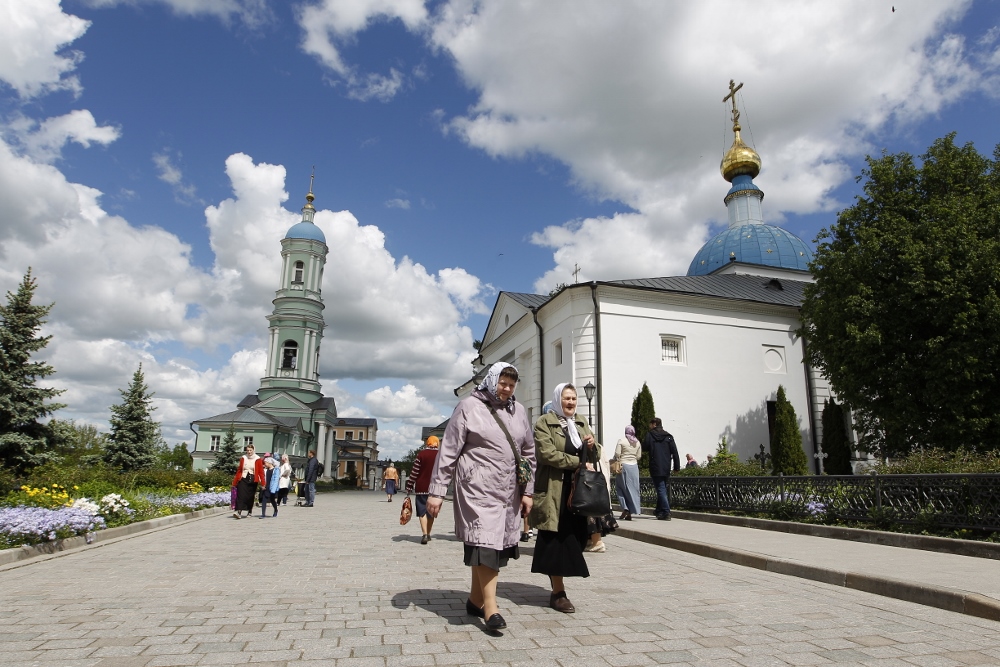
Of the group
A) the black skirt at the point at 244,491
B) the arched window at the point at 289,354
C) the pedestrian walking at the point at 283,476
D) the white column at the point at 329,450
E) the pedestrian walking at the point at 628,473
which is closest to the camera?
the pedestrian walking at the point at 628,473

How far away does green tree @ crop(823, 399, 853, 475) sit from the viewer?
24.6 m

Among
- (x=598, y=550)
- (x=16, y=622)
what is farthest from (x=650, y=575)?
(x=16, y=622)

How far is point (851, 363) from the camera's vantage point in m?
19.3

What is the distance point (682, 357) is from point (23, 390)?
22.7 metres

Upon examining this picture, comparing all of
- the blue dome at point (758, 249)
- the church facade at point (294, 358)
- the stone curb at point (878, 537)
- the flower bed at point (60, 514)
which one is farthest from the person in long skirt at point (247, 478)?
the church facade at point (294, 358)

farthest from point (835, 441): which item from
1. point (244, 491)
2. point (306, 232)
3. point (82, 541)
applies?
point (306, 232)

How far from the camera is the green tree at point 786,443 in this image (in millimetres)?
23328

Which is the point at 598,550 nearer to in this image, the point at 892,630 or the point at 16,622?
the point at 892,630

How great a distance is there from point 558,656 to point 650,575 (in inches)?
126

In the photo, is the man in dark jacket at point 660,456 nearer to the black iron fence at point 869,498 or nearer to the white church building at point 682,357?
the black iron fence at point 869,498

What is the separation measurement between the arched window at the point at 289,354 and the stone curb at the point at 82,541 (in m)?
45.2

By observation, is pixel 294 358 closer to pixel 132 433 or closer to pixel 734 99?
pixel 132 433

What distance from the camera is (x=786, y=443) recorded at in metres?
23.7

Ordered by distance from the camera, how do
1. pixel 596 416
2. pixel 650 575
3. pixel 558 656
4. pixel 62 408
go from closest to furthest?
pixel 558 656, pixel 650 575, pixel 62 408, pixel 596 416
